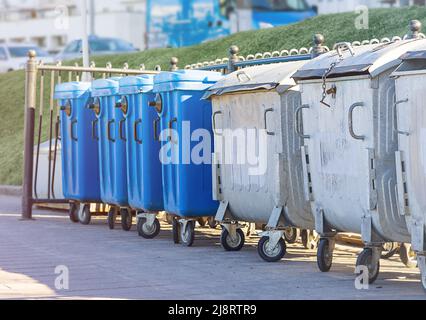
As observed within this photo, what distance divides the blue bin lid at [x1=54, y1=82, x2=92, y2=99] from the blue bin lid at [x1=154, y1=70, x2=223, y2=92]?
2695 millimetres

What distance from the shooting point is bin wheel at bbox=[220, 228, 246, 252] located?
11266mm

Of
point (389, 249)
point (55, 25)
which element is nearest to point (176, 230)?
point (389, 249)

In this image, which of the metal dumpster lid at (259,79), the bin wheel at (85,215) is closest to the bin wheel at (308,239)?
the metal dumpster lid at (259,79)

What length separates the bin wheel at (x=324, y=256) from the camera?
9.62 meters

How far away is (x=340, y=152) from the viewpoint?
925cm

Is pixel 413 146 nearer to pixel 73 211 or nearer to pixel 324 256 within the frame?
pixel 324 256

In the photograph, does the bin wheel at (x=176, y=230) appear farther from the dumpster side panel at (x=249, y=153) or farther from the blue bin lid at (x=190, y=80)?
the blue bin lid at (x=190, y=80)

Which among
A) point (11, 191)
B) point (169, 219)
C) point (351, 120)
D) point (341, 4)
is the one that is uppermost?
point (341, 4)

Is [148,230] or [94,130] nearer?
[148,230]

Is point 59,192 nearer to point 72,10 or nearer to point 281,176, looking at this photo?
point 281,176

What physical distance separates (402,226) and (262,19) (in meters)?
29.2

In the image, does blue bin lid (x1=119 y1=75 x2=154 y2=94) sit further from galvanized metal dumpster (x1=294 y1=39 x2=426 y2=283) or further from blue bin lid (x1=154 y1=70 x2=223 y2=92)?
galvanized metal dumpster (x1=294 y1=39 x2=426 y2=283)

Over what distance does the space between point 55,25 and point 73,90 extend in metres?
41.3
